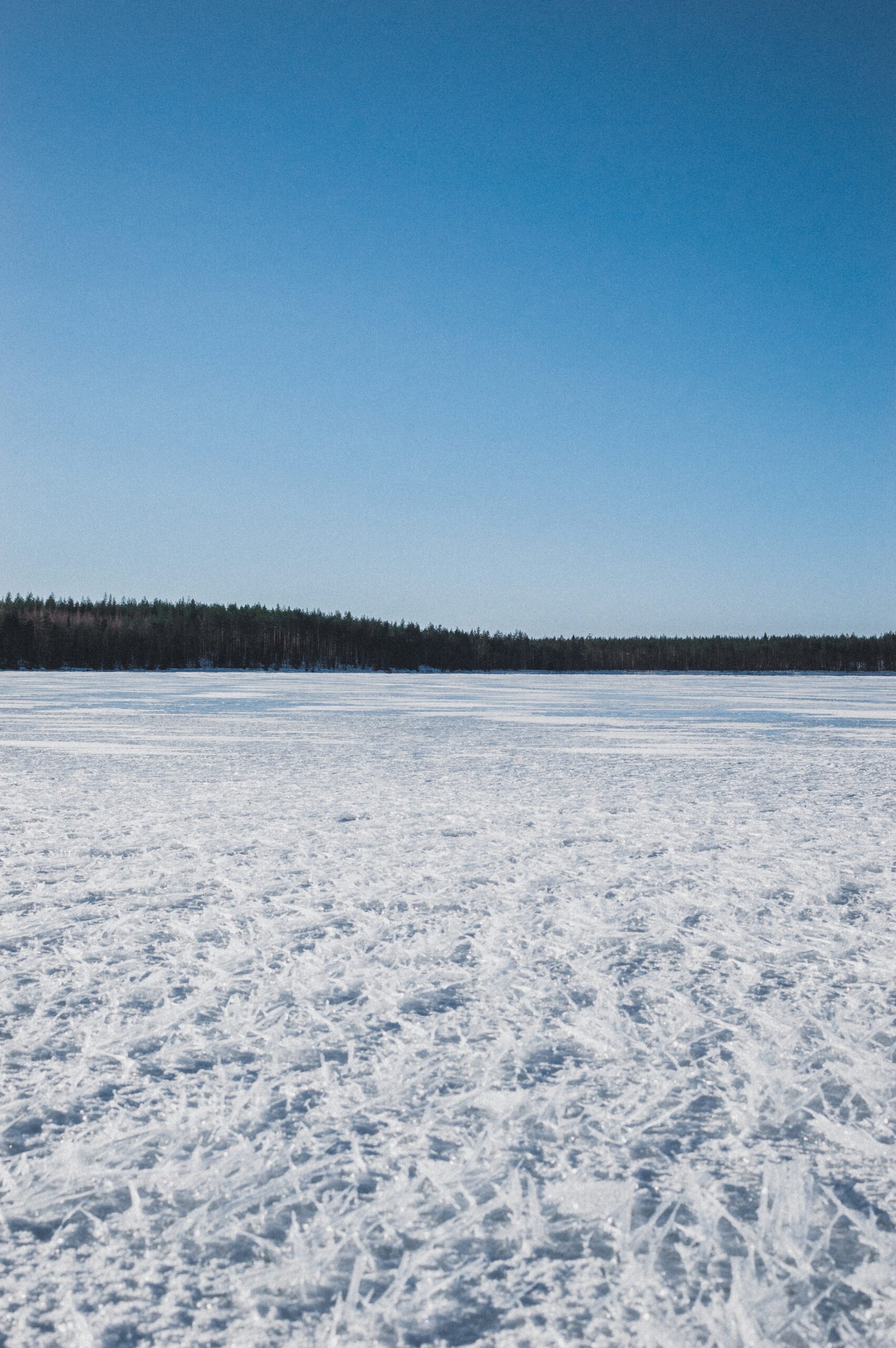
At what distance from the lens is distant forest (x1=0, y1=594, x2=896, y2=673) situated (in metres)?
47.2

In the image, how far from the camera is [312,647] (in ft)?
187

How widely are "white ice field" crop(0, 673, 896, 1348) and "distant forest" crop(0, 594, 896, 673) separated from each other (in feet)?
152

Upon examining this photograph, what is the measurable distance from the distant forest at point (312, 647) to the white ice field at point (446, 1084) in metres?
46.4

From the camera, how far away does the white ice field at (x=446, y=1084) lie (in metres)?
0.99

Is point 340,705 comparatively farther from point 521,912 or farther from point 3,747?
point 521,912

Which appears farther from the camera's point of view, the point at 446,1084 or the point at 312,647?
the point at 312,647

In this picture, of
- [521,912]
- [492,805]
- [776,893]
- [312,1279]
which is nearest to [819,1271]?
[312,1279]

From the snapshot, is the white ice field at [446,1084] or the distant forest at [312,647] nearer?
the white ice field at [446,1084]

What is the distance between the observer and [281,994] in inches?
72.9

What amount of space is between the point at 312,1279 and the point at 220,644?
52.8m

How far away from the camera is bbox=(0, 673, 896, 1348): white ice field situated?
3.25 ft

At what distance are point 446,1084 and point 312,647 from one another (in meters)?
56.4

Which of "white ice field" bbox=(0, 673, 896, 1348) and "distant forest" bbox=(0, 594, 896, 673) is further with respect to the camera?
"distant forest" bbox=(0, 594, 896, 673)

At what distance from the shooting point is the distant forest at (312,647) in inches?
1859
